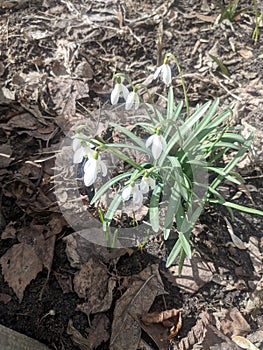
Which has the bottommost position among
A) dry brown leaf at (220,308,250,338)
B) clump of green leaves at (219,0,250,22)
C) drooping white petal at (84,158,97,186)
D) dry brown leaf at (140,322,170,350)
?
dry brown leaf at (140,322,170,350)

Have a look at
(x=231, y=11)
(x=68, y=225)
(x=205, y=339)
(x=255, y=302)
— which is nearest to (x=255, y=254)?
(x=255, y=302)

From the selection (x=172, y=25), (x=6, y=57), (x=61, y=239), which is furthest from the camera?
(x=172, y=25)

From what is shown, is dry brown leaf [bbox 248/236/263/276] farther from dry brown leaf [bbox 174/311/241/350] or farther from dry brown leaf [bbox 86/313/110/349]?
dry brown leaf [bbox 86/313/110/349]

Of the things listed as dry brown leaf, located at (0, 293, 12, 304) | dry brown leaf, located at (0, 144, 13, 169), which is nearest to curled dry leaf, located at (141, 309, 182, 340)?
dry brown leaf, located at (0, 293, 12, 304)

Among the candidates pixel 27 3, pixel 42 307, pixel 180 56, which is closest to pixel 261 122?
pixel 180 56

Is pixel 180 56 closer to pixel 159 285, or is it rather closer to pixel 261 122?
pixel 261 122

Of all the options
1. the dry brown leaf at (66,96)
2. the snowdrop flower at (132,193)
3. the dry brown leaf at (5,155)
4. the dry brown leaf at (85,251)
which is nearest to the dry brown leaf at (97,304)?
the dry brown leaf at (85,251)

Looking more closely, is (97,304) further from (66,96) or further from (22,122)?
(66,96)
